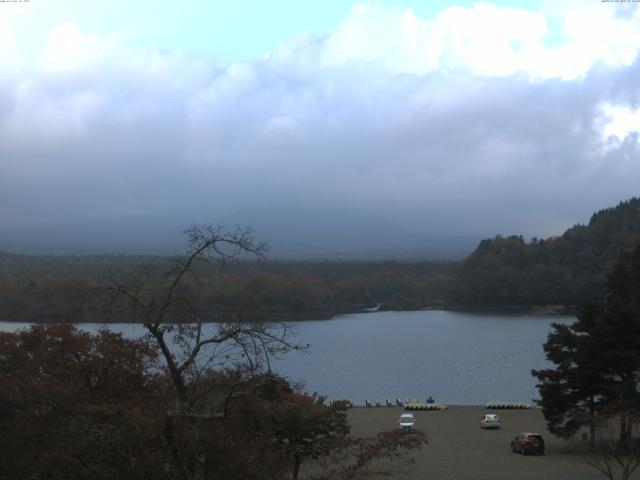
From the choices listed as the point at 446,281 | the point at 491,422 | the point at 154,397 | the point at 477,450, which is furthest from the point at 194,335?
the point at 446,281

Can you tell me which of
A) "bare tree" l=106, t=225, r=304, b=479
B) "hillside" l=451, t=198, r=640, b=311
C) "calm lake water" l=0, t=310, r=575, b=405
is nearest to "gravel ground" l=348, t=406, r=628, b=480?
"calm lake water" l=0, t=310, r=575, b=405

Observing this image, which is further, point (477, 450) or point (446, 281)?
point (446, 281)

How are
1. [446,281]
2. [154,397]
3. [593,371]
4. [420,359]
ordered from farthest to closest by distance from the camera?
[446,281] → [420,359] → [593,371] → [154,397]

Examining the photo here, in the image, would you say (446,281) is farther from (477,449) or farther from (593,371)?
(593,371)

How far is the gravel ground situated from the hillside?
50861 millimetres

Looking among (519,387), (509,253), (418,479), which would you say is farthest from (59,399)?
(509,253)

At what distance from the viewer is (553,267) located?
74.9 m

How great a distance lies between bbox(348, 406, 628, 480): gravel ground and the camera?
1398 centimetres

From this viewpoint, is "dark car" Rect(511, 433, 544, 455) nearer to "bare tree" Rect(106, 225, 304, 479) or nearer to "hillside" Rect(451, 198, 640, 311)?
"bare tree" Rect(106, 225, 304, 479)

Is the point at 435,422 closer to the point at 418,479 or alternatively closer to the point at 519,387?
the point at 418,479

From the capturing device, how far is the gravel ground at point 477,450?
14.0 m

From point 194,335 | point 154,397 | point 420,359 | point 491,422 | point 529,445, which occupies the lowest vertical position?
point 420,359

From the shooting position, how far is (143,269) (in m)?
5.36

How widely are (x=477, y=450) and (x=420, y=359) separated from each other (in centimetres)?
2456
